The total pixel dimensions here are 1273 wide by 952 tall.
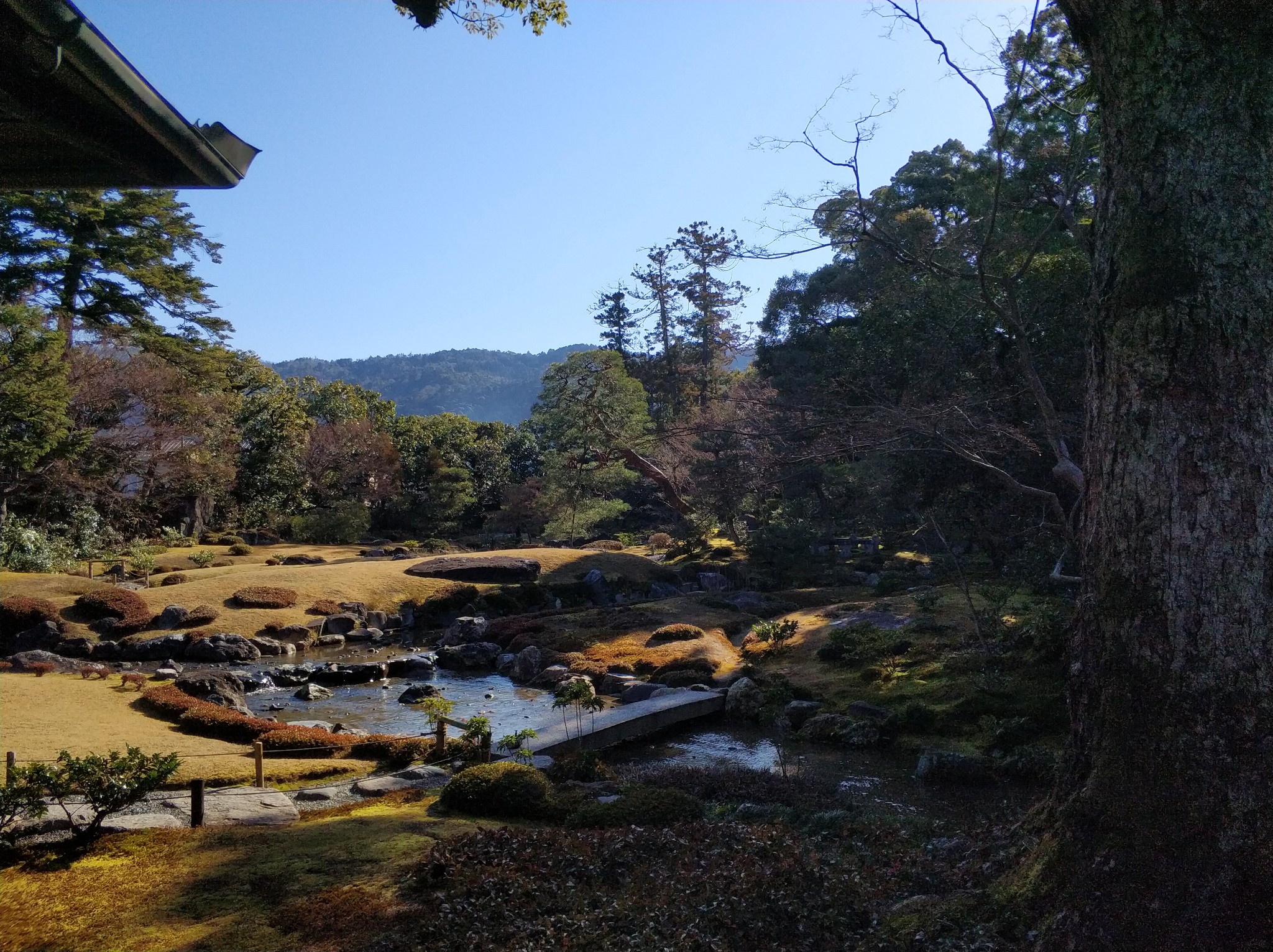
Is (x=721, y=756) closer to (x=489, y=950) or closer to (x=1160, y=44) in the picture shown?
(x=489, y=950)

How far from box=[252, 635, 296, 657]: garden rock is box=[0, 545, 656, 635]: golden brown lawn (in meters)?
0.68

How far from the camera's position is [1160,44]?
15.7 feet

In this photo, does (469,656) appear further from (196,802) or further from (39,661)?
(196,802)

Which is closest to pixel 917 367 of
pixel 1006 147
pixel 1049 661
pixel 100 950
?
pixel 1006 147

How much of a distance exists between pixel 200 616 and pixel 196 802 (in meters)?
17.7

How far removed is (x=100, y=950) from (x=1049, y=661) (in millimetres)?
13460

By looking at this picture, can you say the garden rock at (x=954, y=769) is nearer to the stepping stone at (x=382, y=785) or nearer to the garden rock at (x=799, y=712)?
the garden rock at (x=799, y=712)

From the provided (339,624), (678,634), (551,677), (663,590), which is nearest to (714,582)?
(663,590)

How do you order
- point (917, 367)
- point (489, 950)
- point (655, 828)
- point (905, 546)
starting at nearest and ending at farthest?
point (489, 950) → point (655, 828) → point (917, 367) → point (905, 546)

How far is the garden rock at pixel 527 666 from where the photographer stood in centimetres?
2112

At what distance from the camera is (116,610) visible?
74.0 feet

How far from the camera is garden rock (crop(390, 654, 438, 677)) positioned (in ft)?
70.7

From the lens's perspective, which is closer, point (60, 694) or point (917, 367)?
point (60, 694)

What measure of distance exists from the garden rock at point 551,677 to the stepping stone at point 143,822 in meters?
12.4
